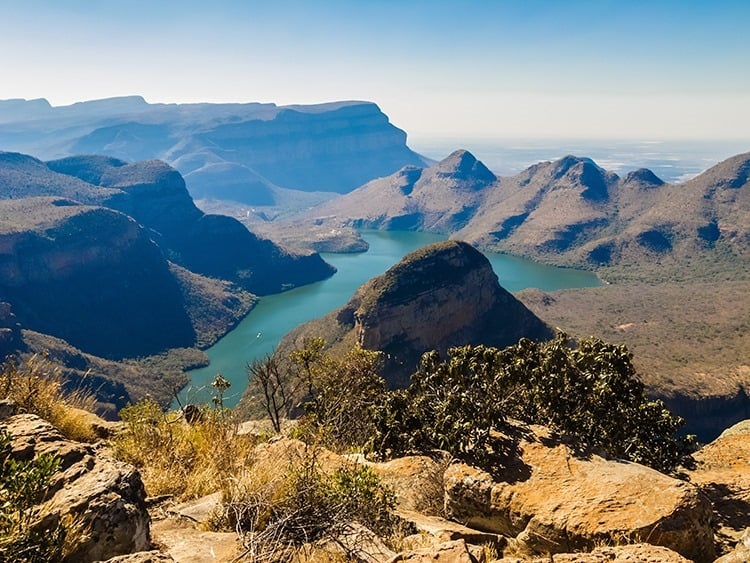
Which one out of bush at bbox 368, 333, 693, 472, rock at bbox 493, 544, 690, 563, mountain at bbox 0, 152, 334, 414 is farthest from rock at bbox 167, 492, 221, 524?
mountain at bbox 0, 152, 334, 414

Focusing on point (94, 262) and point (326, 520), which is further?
point (94, 262)

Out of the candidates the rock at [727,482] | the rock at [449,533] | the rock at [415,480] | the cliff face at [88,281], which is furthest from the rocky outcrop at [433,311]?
the rock at [449,533]

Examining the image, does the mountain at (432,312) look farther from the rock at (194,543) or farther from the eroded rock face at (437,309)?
the rock at (194,543)

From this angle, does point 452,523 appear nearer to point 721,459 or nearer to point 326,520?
point 326,520

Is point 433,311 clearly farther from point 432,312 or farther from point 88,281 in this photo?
point 88,281

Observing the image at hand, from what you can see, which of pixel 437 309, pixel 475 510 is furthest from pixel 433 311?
pixel 475 510

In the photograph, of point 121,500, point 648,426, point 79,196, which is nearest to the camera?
point 121,500

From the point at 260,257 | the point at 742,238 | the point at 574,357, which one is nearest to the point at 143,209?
the point at 260,257
